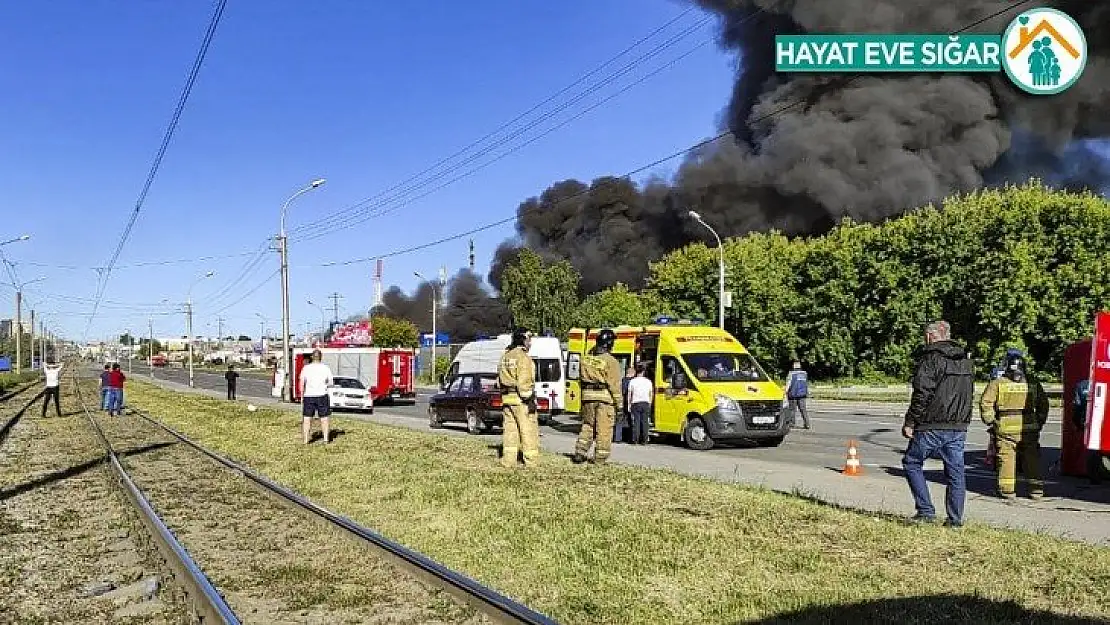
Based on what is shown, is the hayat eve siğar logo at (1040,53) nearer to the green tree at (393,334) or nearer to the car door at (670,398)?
the car door at (670,398)

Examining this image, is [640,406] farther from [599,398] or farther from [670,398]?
[599,398]

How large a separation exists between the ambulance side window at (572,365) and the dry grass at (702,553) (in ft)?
33.1

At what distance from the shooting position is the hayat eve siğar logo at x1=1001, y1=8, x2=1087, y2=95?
81.0ft

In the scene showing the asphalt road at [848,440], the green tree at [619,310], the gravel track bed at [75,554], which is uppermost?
the green tree at [619,310]

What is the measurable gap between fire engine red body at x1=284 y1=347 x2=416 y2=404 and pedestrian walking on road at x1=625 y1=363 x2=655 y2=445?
24996 millimetres

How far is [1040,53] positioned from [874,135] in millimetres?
43377

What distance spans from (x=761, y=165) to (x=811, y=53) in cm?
5595

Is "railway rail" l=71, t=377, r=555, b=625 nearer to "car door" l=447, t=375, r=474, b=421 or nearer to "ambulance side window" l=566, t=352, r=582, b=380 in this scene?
"car door" l=447, t=375, r=474, b=421

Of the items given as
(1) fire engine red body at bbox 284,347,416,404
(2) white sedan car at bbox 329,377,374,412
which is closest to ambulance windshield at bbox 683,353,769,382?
(2) white sedan car at bbox 329,377,374,412

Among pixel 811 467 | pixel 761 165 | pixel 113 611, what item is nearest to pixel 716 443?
pixel 811 467

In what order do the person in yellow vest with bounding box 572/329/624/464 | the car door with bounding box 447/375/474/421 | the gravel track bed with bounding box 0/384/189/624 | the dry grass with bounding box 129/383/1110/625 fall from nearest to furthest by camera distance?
the dry grass with bounding box 129/383/1110/625
the gravel track bed with bounding box 0/384/189/624
the person in yellow vest with bounding box 572/329/624/464
the car door with bounding box 447/375/474/421

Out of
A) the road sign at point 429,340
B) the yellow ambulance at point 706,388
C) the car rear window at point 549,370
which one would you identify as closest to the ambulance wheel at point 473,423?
the car rear window at point 549,370

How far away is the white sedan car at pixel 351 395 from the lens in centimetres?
3453

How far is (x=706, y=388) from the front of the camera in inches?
702
